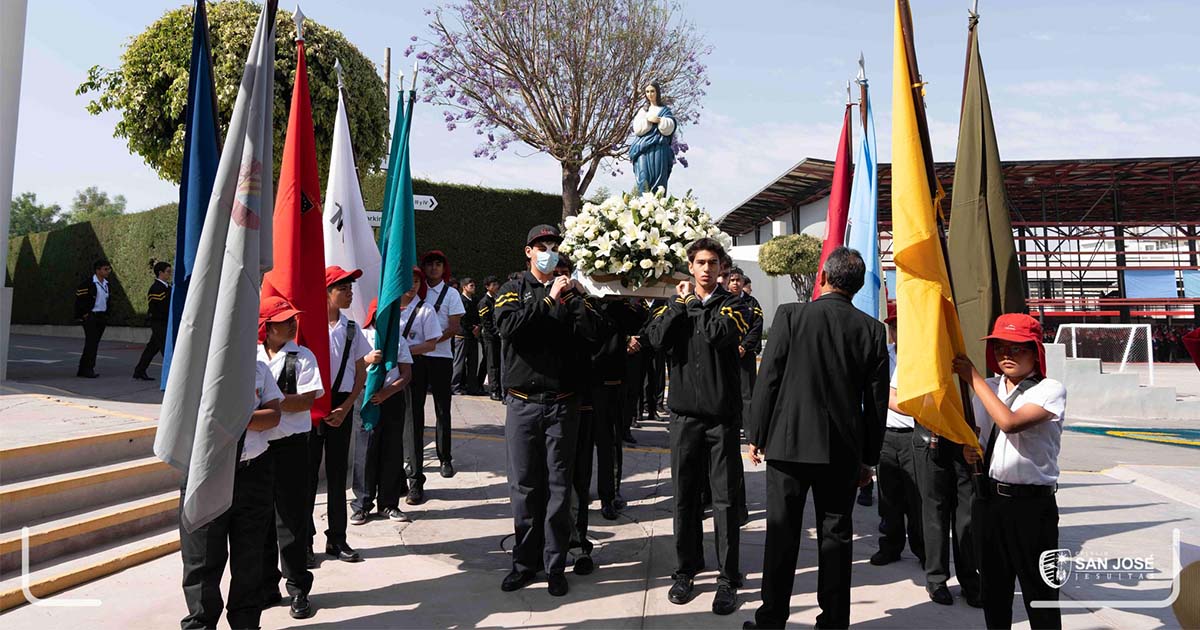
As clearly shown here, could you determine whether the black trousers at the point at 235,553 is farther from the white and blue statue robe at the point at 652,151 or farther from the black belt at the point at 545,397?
the white and blue statue robe at the point at 652,151

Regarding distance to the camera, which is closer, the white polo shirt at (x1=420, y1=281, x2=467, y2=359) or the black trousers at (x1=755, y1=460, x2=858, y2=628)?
the black trousers at (x1=755, y1=460, x2=858, y2=628)

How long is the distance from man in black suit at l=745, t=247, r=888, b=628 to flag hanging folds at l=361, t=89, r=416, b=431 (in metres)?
3.08

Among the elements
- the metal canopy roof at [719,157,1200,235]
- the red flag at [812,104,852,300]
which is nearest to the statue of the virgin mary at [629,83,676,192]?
the red flag at [812,104,852,300]

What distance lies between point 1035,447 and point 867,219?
10.2 feet

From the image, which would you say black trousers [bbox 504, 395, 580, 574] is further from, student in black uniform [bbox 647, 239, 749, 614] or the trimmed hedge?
the trimmed hedge

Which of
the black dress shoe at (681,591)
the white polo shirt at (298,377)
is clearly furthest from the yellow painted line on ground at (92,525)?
the black dress shoe at (681,591)

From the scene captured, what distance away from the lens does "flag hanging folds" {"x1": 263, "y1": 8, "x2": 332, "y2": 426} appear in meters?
4.24

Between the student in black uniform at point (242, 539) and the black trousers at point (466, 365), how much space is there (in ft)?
29.4

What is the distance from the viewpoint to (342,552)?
494cm

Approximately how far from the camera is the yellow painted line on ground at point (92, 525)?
167 inches

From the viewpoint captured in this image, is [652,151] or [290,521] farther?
[652,151]

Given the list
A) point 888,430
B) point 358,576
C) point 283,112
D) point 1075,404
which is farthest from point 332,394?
point 1075,404

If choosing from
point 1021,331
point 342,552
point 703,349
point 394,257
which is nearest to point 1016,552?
point 1021,331

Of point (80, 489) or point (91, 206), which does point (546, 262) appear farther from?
point (91, 206)
